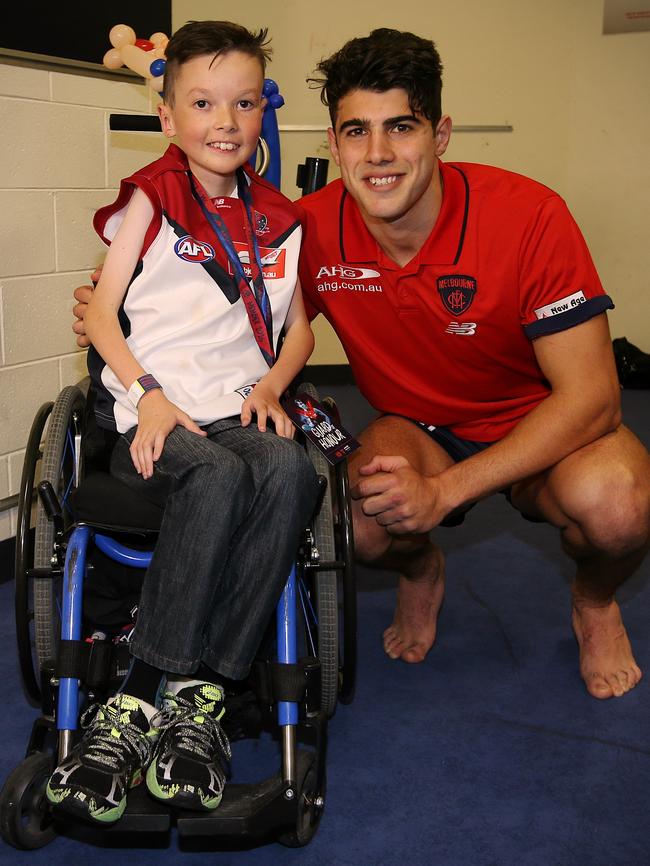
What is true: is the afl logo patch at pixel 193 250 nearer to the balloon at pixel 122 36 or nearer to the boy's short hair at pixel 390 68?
the boy's short hair at pixel 390 68

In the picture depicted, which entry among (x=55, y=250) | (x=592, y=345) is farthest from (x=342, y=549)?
(x=55, y=250)

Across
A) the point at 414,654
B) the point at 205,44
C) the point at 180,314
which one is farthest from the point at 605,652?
the point at 205,44

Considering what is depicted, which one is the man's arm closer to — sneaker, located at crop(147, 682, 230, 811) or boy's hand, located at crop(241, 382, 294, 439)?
boy's hand, located at crop(241, 382, 294, 439)

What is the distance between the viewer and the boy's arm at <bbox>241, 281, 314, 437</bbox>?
5.36ft

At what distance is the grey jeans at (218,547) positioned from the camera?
1.43m

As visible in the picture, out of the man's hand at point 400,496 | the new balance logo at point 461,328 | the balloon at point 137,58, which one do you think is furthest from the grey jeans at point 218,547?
the balloon at point 137,58

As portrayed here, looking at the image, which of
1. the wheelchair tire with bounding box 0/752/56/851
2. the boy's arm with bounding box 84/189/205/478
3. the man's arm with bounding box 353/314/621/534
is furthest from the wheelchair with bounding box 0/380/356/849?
the man's arm with bounding box 353/314/621/534

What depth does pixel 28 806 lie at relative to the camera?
1.45 metres

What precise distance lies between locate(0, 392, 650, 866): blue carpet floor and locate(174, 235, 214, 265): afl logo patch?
0.93 m

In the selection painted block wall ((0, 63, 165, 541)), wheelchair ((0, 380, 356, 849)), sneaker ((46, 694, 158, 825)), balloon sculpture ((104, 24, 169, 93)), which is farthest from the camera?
painted block wall ((0, 63, 165, 541))

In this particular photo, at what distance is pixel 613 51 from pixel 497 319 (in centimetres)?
341

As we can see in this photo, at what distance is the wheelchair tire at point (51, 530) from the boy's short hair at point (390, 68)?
0.82 metres

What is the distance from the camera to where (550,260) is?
1.86m

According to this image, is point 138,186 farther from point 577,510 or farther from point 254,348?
point 577,510
